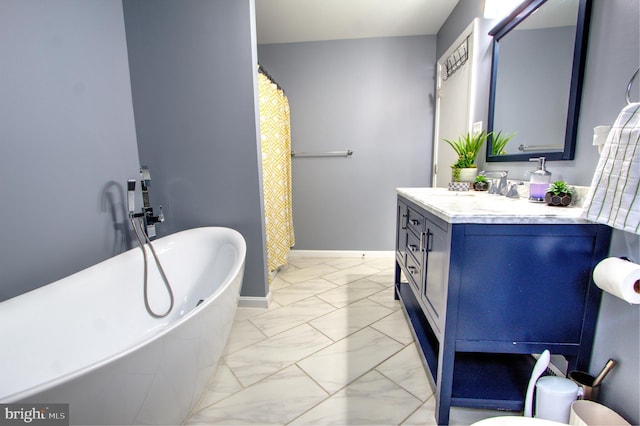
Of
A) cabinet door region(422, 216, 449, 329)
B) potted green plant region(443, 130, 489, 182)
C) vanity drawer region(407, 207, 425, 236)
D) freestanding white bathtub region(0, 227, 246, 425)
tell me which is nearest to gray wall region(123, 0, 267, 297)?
freestanding white bathtub region(0, 227, 246, 425)

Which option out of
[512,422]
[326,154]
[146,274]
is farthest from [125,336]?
[326,154]

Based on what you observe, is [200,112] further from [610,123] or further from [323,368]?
[610,123]

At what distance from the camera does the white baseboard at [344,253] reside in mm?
3174

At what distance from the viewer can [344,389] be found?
131 cm

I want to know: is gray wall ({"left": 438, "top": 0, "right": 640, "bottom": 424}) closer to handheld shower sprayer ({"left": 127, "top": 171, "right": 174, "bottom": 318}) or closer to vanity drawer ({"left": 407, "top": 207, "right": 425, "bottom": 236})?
vanity drawer ({"left": 407, "top": 207, "right": 425, "bottom": 236})

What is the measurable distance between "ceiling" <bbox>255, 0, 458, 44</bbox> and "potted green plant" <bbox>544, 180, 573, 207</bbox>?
1.95 meters

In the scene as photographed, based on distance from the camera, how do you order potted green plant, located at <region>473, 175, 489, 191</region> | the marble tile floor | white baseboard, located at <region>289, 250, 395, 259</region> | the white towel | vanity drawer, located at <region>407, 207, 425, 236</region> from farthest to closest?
1. white baseboard, located at <region>289, 250, 395, 259</region>
2. potted green plant, located at <region>473, 175, 489, 191</region>
3. vanity drawer, located at <region>407, 207, 425, 236</region>
4. the marble tile floor
5. the white towel

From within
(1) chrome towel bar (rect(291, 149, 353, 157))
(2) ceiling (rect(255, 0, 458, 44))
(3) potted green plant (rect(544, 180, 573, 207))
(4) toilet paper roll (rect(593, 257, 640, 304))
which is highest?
(2) ceiling (rect(255, 0, 458, 44))

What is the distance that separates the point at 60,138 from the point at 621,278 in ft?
7.50

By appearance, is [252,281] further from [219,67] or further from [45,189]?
[219,67]

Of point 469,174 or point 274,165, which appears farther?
point 274,165

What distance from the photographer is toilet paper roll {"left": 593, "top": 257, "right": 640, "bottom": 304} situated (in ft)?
2.58

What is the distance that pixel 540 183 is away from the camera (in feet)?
4.03

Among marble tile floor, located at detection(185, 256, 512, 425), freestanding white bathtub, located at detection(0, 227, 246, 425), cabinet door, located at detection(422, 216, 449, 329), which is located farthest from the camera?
marble tile floor, located at detection(185, 256, 512, 425)
